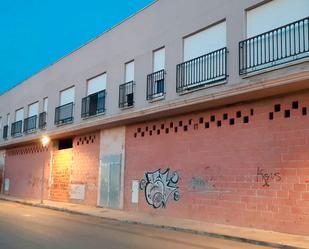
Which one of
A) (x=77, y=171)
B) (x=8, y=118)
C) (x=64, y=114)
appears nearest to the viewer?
(x=77, y=171)

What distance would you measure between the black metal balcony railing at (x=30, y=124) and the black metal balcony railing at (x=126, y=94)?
11958mm

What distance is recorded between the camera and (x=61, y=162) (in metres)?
27.8

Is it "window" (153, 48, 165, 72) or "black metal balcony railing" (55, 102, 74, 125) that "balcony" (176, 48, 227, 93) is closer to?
"window" (153, 48, 165, 72)

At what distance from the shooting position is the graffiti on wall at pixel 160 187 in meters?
17.8

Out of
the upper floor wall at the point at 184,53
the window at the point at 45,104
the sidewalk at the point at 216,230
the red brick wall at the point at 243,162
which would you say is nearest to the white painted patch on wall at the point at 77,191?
the upper floor wall at the point at 184,53

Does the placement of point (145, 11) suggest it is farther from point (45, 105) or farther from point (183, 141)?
point (45, 105)

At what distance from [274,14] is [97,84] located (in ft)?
39.2

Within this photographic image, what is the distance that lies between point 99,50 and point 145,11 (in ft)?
15.1

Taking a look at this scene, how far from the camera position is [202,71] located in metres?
16.7

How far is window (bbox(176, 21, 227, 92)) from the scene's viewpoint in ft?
52.5

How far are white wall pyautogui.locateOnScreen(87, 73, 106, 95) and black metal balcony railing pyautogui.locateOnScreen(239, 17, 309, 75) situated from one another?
10071 millimetres

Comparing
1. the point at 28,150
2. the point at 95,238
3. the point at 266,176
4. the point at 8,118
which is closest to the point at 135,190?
the point at 266,176

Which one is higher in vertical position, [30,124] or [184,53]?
[184,53]

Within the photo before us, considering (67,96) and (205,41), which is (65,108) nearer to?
(67,96)
